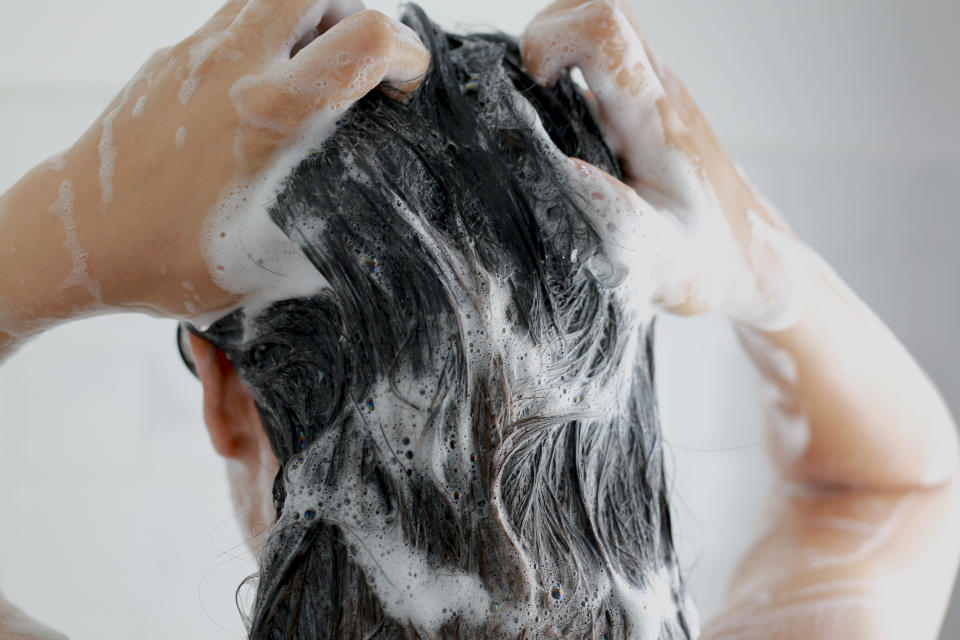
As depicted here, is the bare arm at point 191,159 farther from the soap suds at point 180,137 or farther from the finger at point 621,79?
the finger at point 621,79

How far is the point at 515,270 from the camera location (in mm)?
510

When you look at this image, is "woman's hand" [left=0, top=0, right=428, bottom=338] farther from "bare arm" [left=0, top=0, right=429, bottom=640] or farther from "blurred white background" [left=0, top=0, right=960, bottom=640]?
"blurred white background" [left=0, top=0, right=960, bottom=640]

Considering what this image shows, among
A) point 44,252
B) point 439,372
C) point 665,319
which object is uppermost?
point 44,252

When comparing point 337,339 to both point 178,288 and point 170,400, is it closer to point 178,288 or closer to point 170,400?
point 178,288

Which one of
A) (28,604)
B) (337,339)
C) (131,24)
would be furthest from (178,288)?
(28,604)

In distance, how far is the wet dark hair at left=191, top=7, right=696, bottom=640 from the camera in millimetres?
495

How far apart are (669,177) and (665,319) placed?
0.95 metres

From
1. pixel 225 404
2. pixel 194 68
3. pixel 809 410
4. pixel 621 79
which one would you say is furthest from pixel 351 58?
pixel 809 410

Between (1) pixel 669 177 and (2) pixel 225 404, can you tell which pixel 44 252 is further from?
(1) pixel 669 177

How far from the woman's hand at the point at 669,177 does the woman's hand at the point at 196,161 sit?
5.6 inches

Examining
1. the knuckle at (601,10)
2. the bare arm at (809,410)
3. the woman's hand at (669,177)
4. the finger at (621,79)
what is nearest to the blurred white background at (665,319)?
the bare arm at (809,410)

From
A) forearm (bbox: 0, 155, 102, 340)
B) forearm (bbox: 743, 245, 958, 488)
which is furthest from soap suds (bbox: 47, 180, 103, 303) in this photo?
forearm (bbox: 743, 245, 958, 488)

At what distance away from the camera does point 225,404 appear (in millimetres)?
650

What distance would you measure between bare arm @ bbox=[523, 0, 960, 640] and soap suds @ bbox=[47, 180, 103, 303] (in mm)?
390
